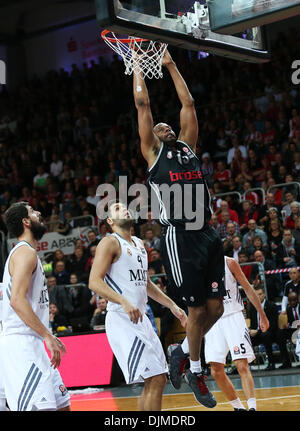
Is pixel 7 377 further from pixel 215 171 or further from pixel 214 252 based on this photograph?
pixel 215 171

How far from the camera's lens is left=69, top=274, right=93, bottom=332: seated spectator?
567 inches

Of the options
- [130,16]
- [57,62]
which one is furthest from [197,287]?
[57,62]

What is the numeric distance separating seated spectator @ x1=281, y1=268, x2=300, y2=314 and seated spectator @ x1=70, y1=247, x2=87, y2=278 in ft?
15.6

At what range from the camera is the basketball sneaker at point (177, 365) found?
22.0 ft

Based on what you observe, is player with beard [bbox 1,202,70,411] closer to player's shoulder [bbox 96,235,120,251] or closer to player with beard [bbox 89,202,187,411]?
player with beard [bbox 89,202,187,411]

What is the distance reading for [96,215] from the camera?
696 inches

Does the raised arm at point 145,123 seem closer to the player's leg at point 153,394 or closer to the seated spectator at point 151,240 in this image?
the player's leg at point 153,394

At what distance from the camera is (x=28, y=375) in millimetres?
5391

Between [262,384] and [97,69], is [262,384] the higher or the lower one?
the lower one

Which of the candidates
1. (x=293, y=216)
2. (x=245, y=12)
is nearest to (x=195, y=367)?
(x=245, y=12)

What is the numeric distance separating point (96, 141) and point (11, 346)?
15769 millimetres

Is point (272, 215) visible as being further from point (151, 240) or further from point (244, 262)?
point (151, 240)

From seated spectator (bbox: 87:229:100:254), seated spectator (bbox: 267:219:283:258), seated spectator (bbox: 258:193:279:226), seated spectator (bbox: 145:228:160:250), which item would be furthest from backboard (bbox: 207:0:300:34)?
seated spectator (bbox: 87:229:100:254)
